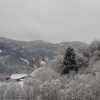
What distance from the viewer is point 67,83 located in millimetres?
70000

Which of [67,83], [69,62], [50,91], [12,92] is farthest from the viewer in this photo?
[12,92]

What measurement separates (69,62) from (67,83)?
1130cm

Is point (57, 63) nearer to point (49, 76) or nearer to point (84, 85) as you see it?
point (49, 76)

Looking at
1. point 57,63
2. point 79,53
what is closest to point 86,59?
point 79,53

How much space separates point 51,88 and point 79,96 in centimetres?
734

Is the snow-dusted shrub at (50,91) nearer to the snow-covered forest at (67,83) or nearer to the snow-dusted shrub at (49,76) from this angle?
the snow-covered forest at (67,83)

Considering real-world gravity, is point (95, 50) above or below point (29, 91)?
above

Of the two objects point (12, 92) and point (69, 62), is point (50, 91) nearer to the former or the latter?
point (69, 62)

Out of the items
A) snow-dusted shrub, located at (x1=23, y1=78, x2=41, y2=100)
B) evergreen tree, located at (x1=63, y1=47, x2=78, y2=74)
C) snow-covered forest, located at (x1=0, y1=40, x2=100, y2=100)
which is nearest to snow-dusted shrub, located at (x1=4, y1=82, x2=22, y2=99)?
snow-covered forest, located at (x1=0, y1=40, x2=100, y2=100)

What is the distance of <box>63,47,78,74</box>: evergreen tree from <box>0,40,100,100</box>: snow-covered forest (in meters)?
1.14

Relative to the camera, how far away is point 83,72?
79.1 metres

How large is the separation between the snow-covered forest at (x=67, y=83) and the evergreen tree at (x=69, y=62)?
A: 1.14 m

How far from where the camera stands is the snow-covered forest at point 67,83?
57969 mm

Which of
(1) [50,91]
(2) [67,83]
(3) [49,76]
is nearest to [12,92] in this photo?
(3) [49,76]
